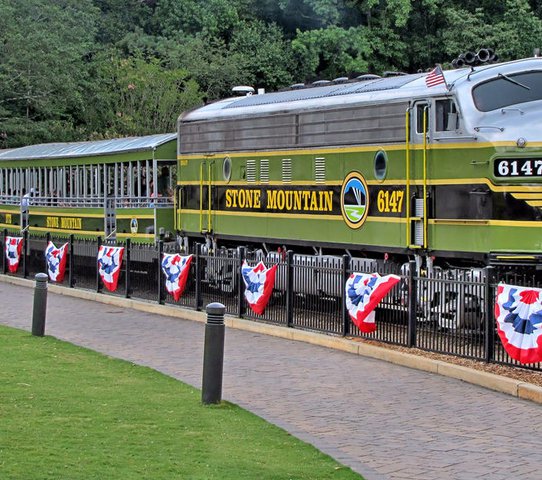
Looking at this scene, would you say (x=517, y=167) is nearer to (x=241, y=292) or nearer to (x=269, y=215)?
(x=241, y=292)

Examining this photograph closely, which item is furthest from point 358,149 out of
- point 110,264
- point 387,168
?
point 110,264

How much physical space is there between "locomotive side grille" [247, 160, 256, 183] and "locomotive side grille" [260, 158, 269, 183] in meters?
0.29

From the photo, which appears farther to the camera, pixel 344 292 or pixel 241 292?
pixel 241 292

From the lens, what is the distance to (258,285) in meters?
18.9

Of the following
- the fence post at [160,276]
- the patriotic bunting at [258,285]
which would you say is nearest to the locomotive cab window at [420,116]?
the patriotic bunting at [258,285]

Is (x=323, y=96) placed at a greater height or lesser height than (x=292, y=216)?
greater

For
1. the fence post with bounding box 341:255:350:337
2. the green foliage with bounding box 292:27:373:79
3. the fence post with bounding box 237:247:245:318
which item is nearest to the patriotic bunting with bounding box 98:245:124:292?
the fence post with bounding box 237:247:245:318

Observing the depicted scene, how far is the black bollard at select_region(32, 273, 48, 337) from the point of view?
675 inches

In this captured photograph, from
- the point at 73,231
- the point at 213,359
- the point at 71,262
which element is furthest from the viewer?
the point at 73,231

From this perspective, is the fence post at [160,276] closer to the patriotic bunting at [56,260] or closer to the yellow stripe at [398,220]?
the yellow stripe at [398,220]

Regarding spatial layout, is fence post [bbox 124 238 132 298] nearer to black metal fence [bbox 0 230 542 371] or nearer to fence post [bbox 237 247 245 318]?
black metal fence [bbox 0 230 542 371]

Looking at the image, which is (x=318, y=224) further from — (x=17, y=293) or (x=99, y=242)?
(x=17, y=293)

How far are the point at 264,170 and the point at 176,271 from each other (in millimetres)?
3012

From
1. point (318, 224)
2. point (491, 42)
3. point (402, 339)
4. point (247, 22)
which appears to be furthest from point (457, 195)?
point (247, 22)
